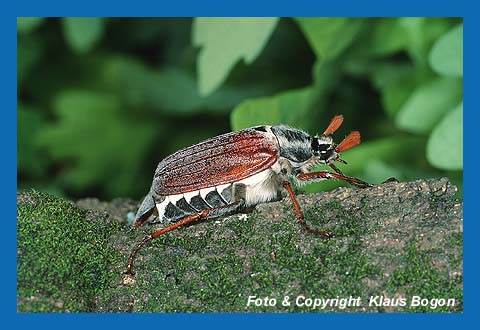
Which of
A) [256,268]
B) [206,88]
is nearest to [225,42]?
[206,88]

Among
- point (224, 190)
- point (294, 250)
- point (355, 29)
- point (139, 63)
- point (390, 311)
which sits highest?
point (139, 63)

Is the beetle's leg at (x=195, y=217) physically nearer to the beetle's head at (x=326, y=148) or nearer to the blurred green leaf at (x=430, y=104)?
the beetle's head at (x=326, y=148)

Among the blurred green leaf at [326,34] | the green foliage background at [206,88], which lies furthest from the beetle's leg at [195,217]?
the blurred green leaf at [326,34]

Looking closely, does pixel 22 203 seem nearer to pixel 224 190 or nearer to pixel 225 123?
pixel 224 190

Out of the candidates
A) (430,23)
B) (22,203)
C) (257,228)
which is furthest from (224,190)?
(430,23)

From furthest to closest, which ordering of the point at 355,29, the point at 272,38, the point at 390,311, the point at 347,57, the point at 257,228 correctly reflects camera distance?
A: 1. the point at 272,38
2. the point at 347,57
3. the point at 355,29
4. the point at 257,228
5. the point at 390,311
